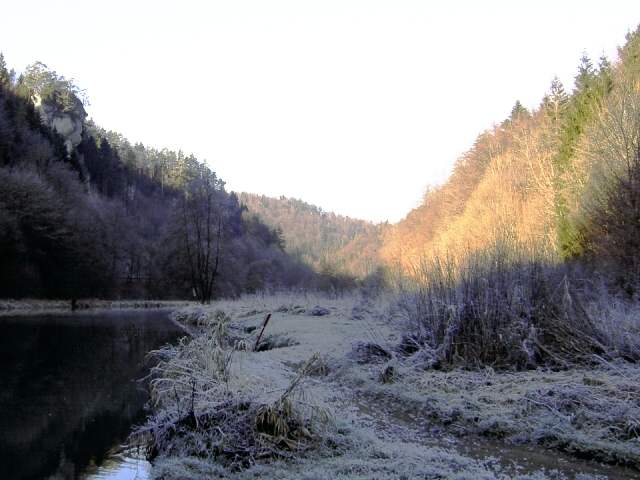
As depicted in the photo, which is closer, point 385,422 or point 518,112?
point 385,422

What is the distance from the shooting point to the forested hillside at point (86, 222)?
43375 millimetres

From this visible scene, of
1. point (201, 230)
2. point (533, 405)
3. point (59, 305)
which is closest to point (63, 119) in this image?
point (201, 230)

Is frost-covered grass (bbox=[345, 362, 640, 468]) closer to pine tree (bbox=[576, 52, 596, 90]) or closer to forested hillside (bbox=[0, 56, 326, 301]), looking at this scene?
pine tree (bbox=[576, 52, 596, 90])

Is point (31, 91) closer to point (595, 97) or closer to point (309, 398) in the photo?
point (595, 97)

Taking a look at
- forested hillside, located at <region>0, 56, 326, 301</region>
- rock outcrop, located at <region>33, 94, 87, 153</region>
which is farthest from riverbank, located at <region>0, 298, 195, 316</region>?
rock outcrop, located at <region>33, 94, 87, 153</region>

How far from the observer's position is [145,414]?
8.69 m

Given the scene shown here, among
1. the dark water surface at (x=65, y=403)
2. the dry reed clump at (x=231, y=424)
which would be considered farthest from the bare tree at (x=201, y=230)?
the dry reed clump at (x=231, y=424)

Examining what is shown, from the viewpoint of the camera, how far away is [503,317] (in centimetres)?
959

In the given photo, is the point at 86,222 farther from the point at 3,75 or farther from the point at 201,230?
the point at 3,75

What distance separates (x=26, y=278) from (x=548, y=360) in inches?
1622

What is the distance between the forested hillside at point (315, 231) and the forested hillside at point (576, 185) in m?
79.5

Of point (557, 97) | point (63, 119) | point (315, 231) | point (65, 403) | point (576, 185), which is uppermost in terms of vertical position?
point (63, 119)

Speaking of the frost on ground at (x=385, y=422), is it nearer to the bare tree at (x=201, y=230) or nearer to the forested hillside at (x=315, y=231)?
the bare tree at (x=201, y=230)

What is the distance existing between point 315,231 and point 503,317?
15577cm
